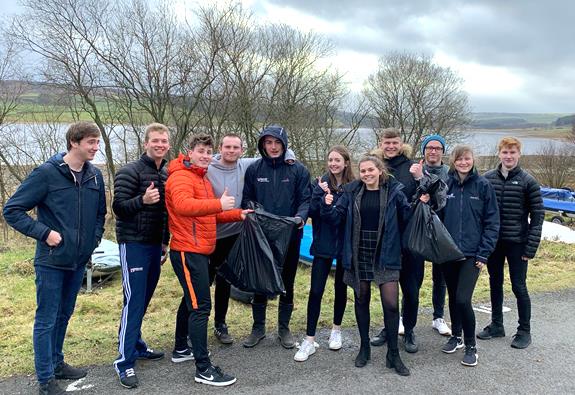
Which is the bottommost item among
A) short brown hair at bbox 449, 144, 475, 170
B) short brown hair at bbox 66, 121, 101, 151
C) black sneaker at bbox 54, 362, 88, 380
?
black sneaker at bbox 54, 362, 88, 380

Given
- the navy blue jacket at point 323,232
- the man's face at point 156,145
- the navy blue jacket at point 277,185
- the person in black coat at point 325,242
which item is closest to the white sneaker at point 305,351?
the person in black coat at point 325,242

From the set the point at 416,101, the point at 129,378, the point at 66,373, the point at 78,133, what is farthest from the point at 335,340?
the point at 416,101

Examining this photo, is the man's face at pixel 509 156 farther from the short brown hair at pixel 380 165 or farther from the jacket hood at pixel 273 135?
the jacket hood at pixel 273 135

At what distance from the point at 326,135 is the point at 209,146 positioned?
18.7 m

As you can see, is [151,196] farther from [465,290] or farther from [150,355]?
[465,290]

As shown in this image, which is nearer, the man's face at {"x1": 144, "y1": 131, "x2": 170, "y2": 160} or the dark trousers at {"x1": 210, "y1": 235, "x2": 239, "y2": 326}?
the man's face at {"x1": 144, "y1": 131, "x2": 170, "y2": 160}

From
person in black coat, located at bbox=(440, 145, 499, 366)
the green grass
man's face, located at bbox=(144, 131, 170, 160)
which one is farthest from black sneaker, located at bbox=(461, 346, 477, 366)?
man's face, located at bbox=(144, 131, 170, 160)

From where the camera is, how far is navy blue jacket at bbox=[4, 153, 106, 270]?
3061mm

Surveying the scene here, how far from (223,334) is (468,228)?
2.44 meters

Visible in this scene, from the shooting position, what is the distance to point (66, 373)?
3461mm

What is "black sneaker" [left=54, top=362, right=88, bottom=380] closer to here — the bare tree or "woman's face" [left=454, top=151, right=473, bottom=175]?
"woman's face" [left=454, top=151, right=473, bottom=175]

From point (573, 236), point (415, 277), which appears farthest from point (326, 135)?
point (415, 277)

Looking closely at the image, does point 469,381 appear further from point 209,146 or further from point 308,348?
point 209,146

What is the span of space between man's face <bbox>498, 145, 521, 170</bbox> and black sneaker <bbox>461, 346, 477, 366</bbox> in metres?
1.71
